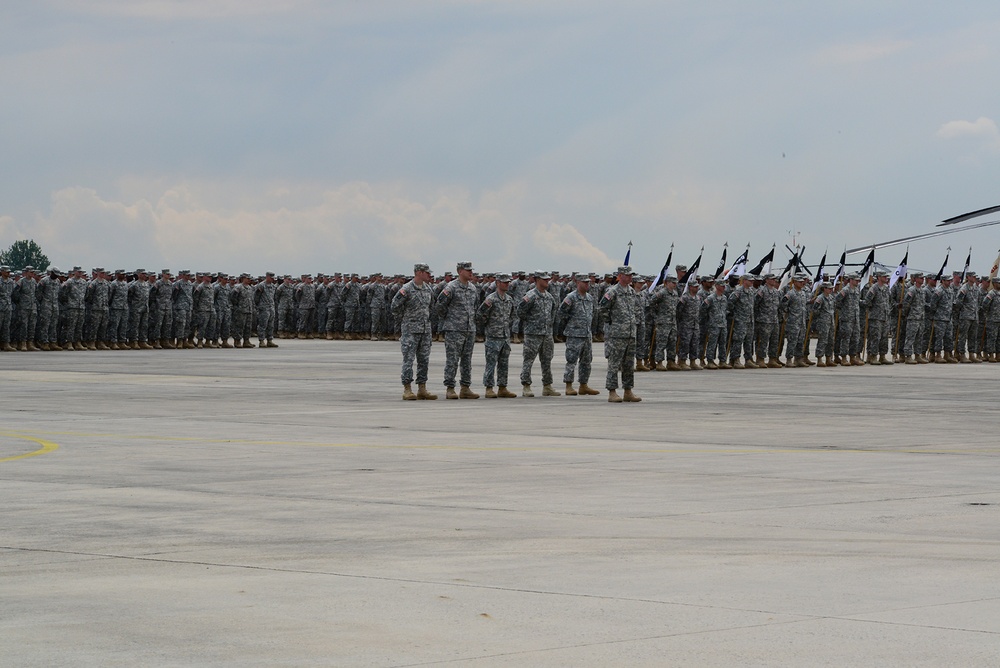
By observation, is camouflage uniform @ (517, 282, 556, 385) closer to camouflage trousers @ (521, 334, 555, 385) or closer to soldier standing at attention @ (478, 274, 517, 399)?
camouflage trousers @ (521, 334, 555, 385)

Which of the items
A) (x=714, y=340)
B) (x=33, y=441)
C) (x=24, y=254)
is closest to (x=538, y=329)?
(x=33, y=441)

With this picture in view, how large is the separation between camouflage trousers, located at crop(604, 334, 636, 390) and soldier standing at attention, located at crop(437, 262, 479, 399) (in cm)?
204

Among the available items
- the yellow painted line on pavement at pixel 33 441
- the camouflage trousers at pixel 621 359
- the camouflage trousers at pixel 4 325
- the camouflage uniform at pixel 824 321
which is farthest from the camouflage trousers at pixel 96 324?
the yellow painted line on pavement at pixel 33 441

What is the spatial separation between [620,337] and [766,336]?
1168cm

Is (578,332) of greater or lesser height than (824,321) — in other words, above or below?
below

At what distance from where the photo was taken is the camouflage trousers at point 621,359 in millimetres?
21984

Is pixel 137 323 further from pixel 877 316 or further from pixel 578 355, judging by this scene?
pixel 578 355

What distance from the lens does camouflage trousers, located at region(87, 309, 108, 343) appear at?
133ft

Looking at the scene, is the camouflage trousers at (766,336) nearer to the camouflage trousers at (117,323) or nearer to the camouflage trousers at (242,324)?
the camouflage trousers at (242,324)

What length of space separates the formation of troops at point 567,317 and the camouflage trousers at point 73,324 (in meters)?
0.04

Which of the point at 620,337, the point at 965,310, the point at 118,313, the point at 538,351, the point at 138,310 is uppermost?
the point at 965,310

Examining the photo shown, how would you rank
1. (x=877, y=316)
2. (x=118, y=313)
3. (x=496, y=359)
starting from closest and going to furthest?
(x=496, y=359) → (x=877, y=316) → (x=118, y=313)

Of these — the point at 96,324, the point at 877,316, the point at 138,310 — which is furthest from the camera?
the point at 138,310

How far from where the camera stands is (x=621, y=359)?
870 inches
